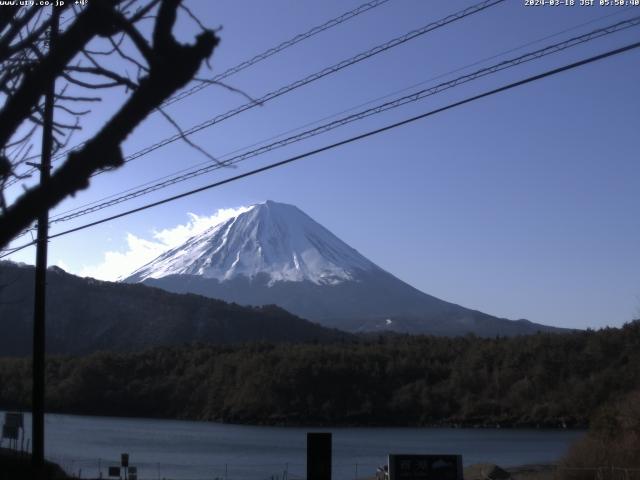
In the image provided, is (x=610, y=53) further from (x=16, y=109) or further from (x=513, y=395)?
(x=513, y=395)

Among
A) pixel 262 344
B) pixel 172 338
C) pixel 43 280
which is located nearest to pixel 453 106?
pixel 43 280

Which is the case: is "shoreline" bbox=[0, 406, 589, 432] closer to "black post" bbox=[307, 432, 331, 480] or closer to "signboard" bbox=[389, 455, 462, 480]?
"signboard" bbox=[389, 455, 462, 480]

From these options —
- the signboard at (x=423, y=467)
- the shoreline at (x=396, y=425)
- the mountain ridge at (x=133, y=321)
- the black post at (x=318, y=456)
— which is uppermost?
the mountain ridge at (x=133, y=321)

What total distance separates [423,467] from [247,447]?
111ft

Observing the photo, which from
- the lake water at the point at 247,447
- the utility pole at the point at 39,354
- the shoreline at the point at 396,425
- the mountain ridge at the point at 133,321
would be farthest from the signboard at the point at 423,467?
the mountain ridge at the point at 133,321

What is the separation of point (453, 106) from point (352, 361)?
73.9 m

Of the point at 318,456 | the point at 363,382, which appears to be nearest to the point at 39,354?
the point at 318,456

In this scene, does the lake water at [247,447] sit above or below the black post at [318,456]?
below

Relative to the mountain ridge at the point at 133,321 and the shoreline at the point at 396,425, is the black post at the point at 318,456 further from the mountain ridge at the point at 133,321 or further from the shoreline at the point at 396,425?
the mountain ridge at the point at 133,321

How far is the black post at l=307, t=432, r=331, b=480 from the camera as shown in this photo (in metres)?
10.2

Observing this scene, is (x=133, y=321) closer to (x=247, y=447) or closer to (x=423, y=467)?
(x=247, y=447)

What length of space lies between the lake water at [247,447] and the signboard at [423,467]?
1350 cm

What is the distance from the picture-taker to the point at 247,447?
52000 millimetres

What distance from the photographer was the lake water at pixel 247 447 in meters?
37.6
